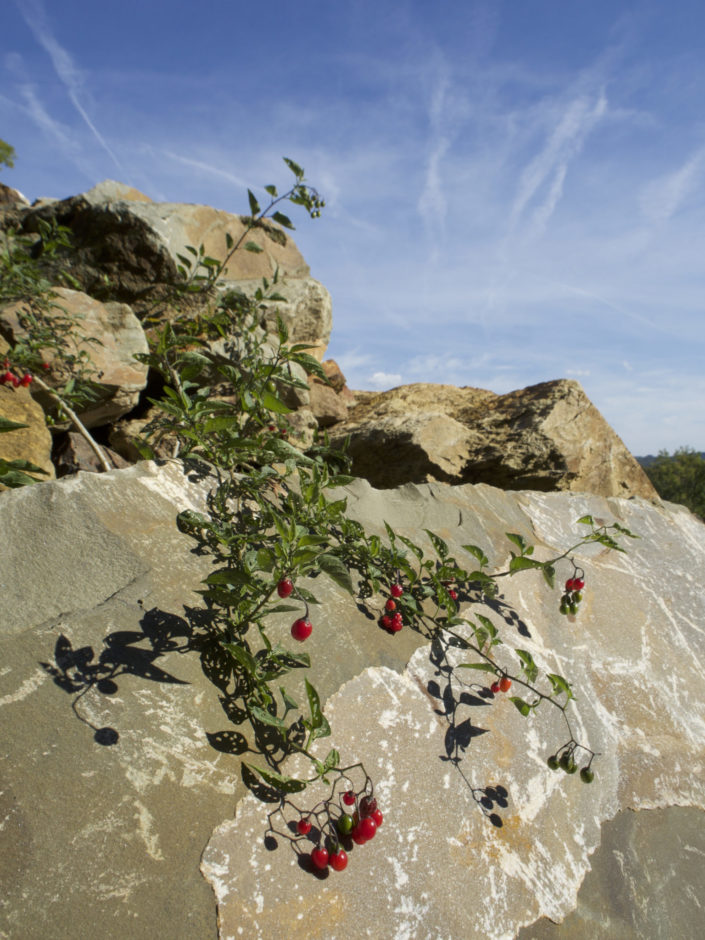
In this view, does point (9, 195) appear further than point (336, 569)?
Yes

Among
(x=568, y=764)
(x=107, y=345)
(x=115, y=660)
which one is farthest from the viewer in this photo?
(x=107, y=345)

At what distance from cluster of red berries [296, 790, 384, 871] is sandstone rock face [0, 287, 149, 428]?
2339 mm

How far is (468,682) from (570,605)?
686mm

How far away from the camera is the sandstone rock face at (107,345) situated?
9.45ft

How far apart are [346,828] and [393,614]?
713mm

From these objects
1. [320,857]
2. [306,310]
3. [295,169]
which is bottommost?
[320,857]

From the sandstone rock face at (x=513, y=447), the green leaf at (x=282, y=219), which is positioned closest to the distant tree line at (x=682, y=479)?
the sandstone rock face at (x=513, y=447)

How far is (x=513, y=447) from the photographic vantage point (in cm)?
341

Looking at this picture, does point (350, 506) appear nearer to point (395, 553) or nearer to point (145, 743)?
point (395, 553)

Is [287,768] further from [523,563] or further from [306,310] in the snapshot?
[306,310]

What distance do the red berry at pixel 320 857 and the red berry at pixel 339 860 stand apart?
15mm

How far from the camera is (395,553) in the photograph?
1.96 meters

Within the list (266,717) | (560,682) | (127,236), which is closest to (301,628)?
(266,717)

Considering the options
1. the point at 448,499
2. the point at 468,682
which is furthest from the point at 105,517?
the point at 448,499
